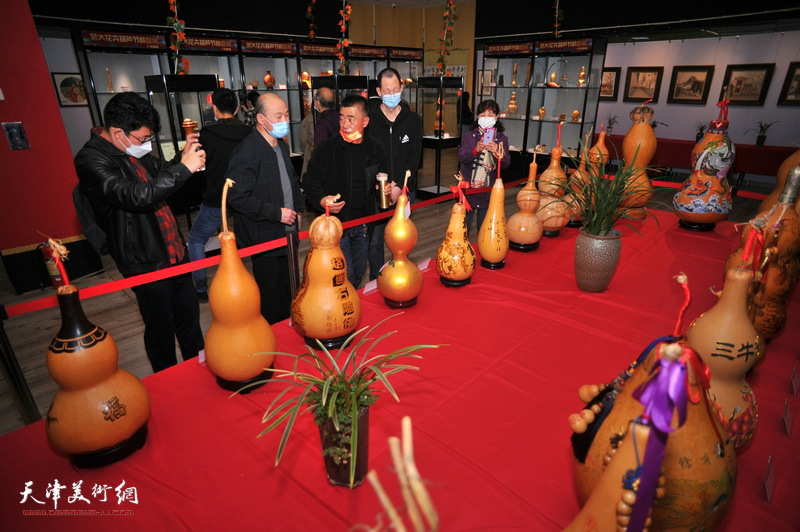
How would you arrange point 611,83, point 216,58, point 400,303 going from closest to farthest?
1. point 400,303
2. point 216,58
3. point 611,83

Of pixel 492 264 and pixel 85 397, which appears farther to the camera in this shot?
pixel 492 264

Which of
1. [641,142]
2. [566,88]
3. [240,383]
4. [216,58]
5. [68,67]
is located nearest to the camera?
[240,383]

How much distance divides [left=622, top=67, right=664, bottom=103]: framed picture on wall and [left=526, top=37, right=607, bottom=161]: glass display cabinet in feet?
6.68

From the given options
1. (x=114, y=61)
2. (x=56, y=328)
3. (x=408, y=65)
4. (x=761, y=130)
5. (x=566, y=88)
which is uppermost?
(x=408, y=65)

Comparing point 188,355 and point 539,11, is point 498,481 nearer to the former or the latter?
point 188,355

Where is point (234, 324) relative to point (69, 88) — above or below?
below

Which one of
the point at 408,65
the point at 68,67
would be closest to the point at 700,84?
the point at 408,65

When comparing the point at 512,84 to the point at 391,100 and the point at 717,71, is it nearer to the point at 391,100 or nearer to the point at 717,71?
the point at 717,71

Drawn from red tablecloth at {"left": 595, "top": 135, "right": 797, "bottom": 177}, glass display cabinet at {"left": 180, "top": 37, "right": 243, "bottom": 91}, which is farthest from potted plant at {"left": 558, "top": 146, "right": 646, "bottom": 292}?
glass display cabinet at {"left": 180, "top": 37, "right": 243, "bottom": 91}

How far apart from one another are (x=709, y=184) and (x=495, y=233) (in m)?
1.55

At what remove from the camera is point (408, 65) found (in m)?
9.53

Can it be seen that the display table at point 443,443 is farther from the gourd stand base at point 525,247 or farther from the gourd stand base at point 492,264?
the gourd stand base at point 525,247

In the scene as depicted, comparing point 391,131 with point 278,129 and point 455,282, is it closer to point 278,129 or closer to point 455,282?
point 278,129

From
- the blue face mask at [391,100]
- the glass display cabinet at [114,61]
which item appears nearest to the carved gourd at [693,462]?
the blue face mask at [391,100]
